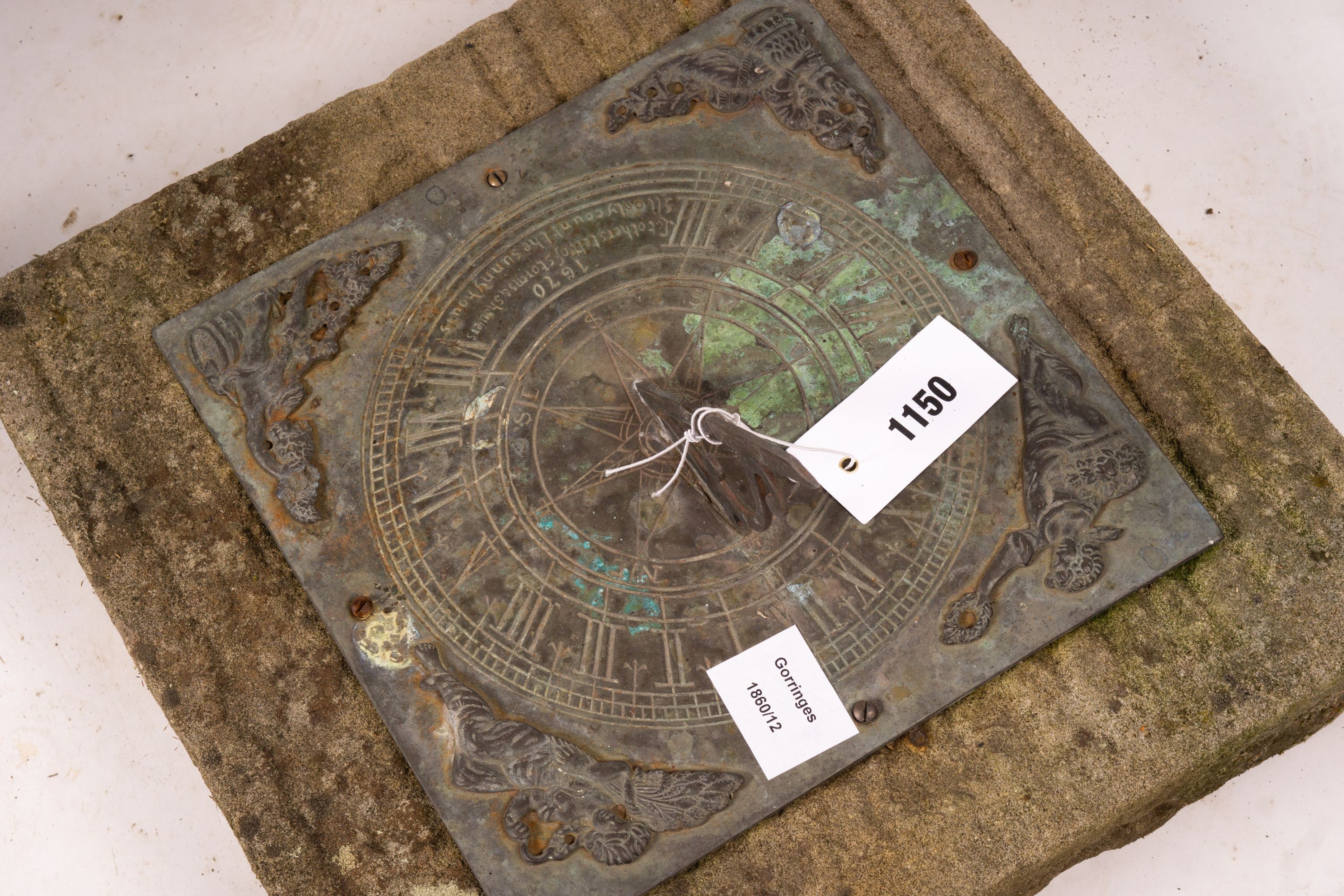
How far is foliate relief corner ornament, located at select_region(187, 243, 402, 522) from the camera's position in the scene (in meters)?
3.48

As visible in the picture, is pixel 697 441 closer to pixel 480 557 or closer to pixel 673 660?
pixel 673 660

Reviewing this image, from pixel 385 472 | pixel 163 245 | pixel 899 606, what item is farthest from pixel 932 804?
pixel 163 245

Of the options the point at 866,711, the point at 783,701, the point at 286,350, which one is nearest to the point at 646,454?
the point at 783,701

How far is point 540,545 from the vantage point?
11.3 feet

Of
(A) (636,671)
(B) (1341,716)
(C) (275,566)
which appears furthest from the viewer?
(B) (1341,716)

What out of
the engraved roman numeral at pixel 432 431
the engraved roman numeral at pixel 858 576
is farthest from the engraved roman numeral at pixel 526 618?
the engraved roman numeral at pixel 858 576

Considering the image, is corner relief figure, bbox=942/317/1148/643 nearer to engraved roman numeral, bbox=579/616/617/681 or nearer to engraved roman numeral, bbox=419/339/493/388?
engraved roman numeral, bbox=579/616/617/681

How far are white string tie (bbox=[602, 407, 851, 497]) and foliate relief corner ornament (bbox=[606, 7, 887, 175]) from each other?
1.07 meters

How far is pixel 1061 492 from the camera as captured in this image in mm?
3412

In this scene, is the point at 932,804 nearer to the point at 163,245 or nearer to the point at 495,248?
the point at 495,248

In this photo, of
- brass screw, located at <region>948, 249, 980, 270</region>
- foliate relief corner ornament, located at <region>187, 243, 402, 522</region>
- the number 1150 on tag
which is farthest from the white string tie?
foliate relief corner ornament, located at <region>187, 243, 402, 522</region>

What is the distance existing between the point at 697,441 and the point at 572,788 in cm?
120

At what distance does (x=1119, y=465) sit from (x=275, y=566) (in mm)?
2930

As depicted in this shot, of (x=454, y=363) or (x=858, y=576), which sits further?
(x=454, y=363)
